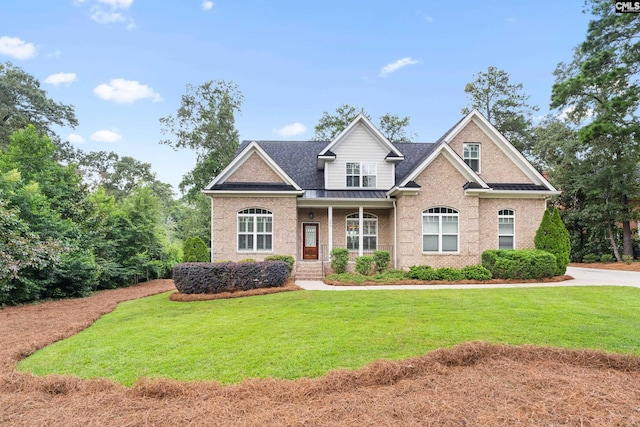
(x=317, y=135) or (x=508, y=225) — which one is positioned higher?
(x=317, y=135)

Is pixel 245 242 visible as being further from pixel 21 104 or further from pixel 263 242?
pixel 21 104

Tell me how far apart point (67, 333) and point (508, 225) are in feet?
54.8

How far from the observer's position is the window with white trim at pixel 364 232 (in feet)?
55.8

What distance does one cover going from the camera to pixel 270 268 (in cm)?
1197

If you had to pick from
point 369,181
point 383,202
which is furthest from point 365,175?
point 383,202

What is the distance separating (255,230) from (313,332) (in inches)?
382

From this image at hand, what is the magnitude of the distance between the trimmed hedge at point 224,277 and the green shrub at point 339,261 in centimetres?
338

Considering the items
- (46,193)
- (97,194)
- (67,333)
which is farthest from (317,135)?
(67,333)

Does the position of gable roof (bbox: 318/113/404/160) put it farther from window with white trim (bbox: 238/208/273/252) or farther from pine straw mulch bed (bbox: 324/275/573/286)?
pine straw mulch bed (bbox: 324/275/573/286)

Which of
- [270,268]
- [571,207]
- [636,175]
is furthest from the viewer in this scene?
[571,207]

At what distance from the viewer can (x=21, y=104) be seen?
2847 centimetres

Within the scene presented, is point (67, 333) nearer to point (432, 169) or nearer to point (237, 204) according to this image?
point (237, 204)

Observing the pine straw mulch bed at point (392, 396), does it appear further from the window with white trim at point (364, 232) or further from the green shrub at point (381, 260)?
the window with white trim at point (364, 232)

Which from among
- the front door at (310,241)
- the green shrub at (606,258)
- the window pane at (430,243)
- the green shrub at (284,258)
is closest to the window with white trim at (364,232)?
the front door at (310,241)
